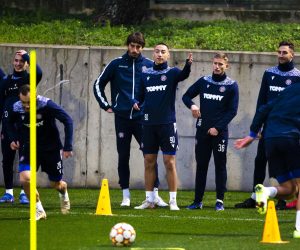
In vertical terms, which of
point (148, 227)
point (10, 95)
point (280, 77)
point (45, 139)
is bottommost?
point (148, 227)

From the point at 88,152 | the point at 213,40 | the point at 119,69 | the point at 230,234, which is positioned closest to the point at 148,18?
the point at 213,40

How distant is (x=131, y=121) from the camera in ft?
54.6

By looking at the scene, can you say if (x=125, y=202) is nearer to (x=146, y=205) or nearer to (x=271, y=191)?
(x=146, y=205)

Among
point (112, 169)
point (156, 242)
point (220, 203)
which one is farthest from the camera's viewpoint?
point (112, 169)

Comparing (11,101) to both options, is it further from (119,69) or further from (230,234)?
(230,234)

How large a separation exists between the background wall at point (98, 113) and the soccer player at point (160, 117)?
144 inches

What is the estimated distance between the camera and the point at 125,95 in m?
16.8

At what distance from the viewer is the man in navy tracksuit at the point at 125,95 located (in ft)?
54.4

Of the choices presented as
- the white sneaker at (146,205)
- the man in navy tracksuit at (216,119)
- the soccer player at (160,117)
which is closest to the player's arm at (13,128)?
the soccer player at (160,117)

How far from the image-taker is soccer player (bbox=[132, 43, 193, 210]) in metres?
15.8

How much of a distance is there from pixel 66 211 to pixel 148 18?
8987 millimetres

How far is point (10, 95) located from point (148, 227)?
397cm

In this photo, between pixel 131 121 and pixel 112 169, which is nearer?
pixel 131 121

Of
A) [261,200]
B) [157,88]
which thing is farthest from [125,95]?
[261,200]
